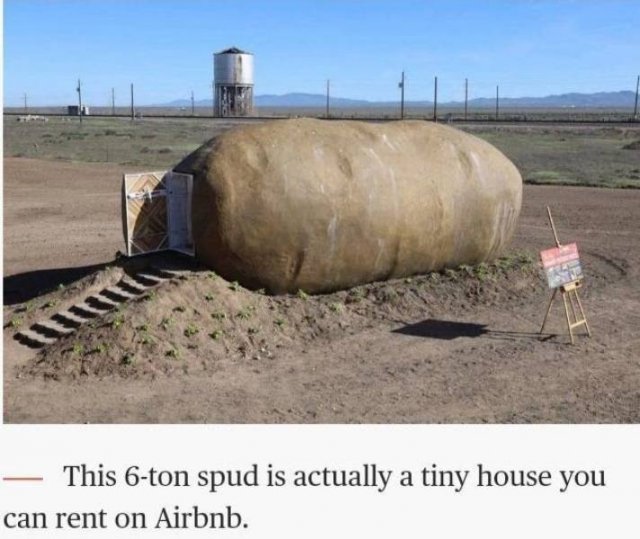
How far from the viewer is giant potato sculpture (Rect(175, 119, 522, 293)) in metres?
14.1

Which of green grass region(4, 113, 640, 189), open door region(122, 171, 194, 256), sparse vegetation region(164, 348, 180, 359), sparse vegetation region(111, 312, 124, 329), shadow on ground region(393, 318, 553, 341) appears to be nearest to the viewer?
sparse vegetation region(164, 348, 180, 359)

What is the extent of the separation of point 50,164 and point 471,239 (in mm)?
30025

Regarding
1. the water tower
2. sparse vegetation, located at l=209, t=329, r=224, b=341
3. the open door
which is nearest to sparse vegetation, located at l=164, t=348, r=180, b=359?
sparse vegetation, located at l=209, t=329, r=224, b=341

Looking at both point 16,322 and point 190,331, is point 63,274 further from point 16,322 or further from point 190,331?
point 190,331

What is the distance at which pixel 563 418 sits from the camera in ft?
36.0

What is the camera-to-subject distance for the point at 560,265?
1405 centimetres

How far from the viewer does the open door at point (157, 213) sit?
14594mm

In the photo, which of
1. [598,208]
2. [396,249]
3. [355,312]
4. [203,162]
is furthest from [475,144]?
[598,208]

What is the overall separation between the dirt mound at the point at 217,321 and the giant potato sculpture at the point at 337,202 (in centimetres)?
43

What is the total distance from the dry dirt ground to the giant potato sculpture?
48cm

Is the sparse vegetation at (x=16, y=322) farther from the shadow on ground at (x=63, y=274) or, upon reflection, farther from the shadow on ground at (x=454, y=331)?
the shadow on ground at (x=454, y=331)

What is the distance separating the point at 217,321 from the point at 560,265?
5856 millimetres

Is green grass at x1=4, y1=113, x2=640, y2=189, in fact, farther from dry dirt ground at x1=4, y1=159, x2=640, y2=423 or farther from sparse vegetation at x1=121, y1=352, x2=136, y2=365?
sparse vegetation at x1=121, y1=352, x2=136, y2=365

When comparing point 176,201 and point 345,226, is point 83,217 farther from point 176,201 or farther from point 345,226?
point 345,226
